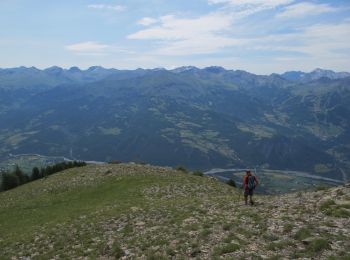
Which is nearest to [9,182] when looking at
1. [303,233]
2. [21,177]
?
[21,177]

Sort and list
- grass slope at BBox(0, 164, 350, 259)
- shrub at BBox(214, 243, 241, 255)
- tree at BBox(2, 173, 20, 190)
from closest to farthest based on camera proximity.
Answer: shrub at BBox(214, 243, 241, 255) < grass slope at BBox(0, 164, 350, 259) < tree at BBox(2, 173, 20, 190)

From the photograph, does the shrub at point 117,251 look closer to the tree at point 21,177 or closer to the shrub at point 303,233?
the shrub at point 303,233

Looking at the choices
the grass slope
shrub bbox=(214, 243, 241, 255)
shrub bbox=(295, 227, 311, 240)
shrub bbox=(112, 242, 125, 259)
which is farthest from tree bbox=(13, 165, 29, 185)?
shrub bbox=(295, 227, 311, 240)

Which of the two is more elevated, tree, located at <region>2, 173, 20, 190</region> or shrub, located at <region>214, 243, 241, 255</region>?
shrub, located at <region>214, 243, 241, 255</region>

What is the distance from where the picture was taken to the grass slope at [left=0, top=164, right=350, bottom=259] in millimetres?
21519

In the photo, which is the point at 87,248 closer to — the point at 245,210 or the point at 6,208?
the point at 245,210

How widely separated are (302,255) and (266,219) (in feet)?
23.5

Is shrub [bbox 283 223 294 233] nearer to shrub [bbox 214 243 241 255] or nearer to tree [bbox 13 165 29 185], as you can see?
shrub [bbox 214 243 241 255]

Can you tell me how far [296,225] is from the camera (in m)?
24.0

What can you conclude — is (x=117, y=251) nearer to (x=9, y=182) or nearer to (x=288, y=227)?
(x=288, y=227)

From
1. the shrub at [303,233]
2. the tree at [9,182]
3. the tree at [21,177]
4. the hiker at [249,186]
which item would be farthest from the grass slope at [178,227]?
the tree at [21,177]

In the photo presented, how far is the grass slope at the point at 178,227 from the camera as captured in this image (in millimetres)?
21519

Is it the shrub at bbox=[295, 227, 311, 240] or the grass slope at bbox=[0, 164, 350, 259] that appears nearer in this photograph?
the grass slope at bbox=[0, 164, 350, 259]

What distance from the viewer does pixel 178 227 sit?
27953mm
